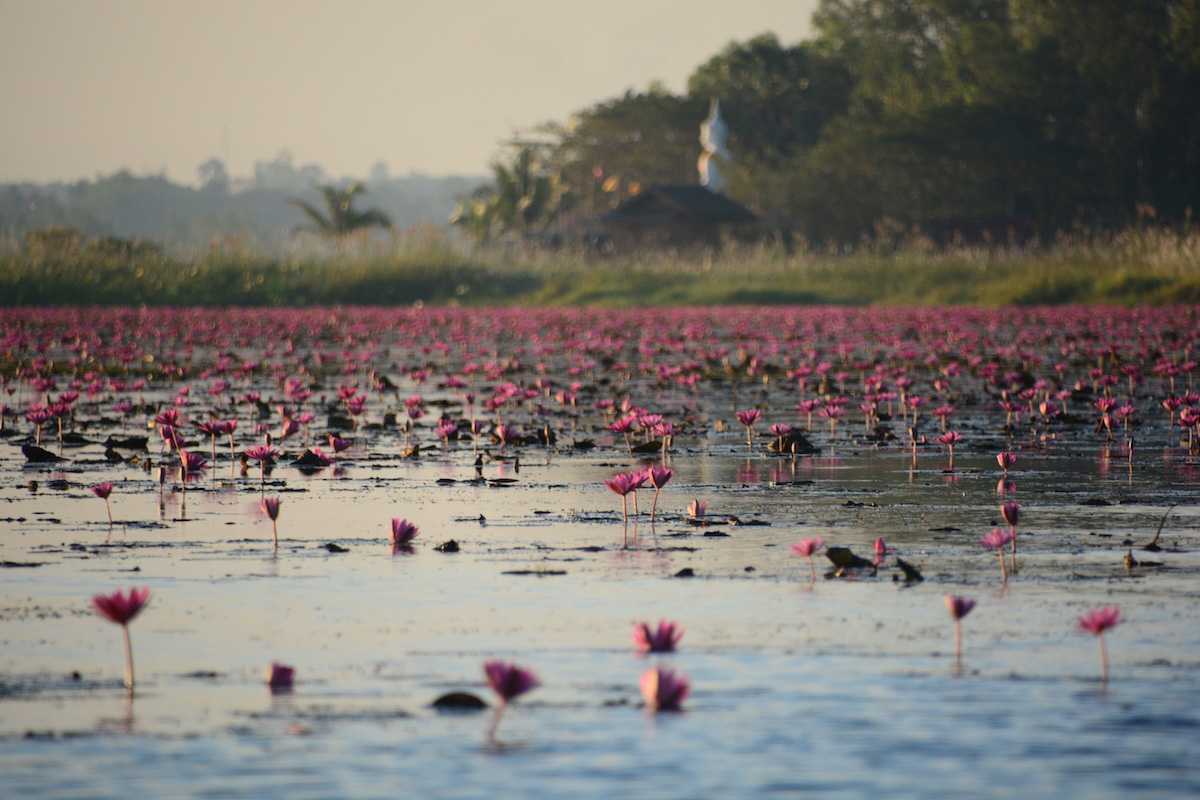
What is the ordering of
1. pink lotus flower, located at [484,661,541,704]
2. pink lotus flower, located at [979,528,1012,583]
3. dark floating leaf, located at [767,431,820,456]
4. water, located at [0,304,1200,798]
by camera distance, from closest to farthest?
water, located at [0,304,1200,798] → pink lotus flower, located at [484,661,541,704] → pink lotus flower, located at [979,528,1012,583] → dark floating leaf, located at [767,431,820,456]

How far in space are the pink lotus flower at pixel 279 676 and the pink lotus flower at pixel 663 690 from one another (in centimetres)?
97

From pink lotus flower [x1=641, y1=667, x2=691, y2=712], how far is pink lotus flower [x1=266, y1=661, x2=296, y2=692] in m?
0.97

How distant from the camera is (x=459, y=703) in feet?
16.7

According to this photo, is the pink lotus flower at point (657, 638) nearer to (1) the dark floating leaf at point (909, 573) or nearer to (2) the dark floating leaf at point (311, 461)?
(1) the dark floating leaf at point (909, 573)

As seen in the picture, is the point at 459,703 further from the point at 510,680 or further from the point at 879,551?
the point at 879,551

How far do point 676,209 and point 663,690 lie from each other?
2594 inches

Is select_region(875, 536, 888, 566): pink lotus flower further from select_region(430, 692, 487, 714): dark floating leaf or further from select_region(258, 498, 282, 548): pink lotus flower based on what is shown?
select_region(430, 692, 487, 714): dark floating leaf

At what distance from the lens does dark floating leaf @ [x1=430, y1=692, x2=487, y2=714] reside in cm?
509

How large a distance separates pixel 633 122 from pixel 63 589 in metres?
92.7

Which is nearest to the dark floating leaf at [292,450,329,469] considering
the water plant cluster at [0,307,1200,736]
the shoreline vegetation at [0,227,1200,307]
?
the water plant cluster at [0,307,1200,736]

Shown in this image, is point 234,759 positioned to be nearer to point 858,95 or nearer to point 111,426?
point 111,426

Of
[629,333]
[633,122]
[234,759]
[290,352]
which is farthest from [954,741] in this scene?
[633,122]

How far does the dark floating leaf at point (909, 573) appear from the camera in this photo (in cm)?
704

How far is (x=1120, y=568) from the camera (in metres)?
7.43
